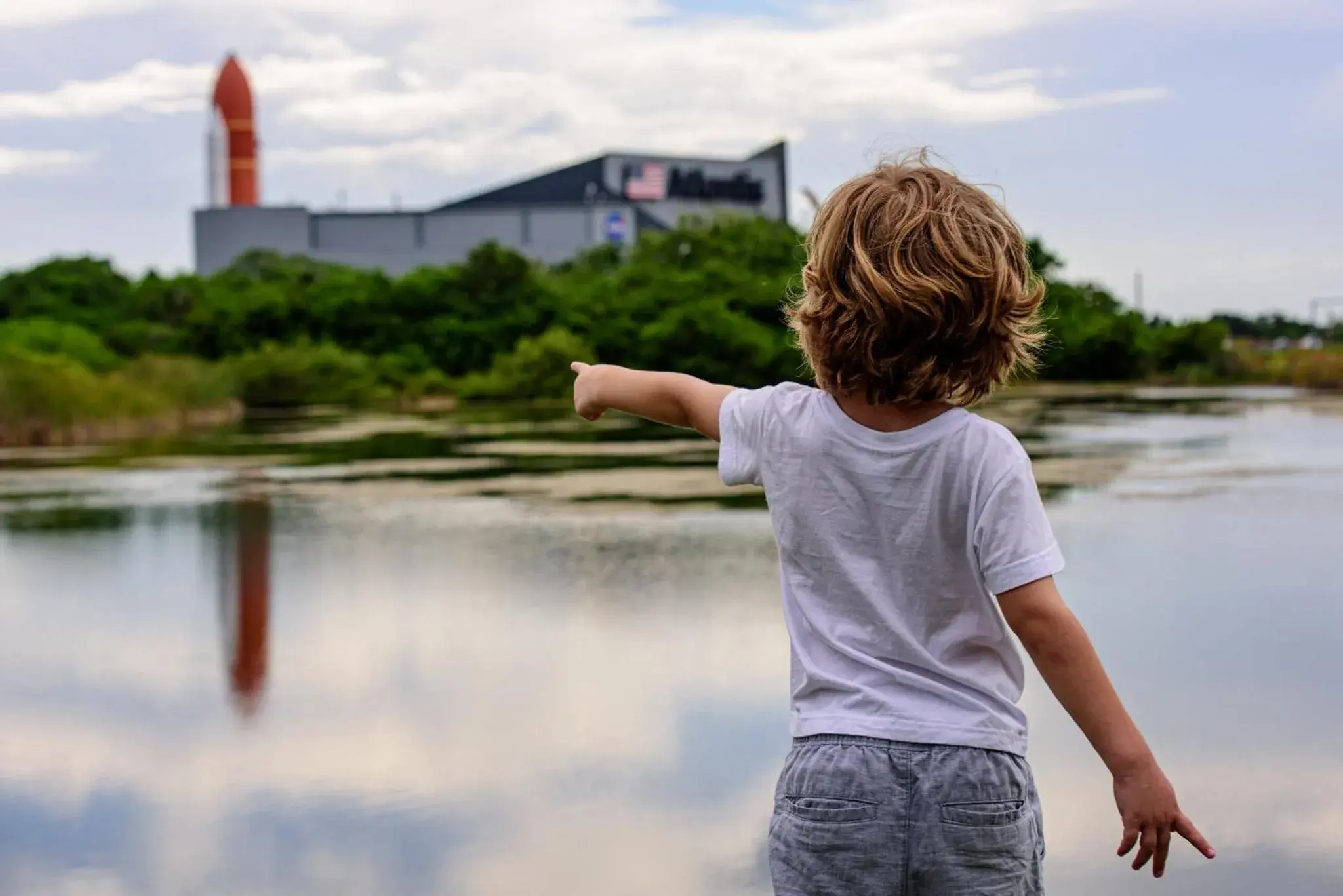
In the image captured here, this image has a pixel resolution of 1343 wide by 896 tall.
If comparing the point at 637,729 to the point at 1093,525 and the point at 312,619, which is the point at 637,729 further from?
the point at 1093,525

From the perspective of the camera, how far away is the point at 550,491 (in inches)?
439

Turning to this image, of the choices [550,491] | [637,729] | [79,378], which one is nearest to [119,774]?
[637,729]

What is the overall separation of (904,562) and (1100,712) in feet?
0.81

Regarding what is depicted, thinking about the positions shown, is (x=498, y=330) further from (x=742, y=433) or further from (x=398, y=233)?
(x=742, y=433)

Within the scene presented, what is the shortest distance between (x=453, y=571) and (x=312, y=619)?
4.07 feet

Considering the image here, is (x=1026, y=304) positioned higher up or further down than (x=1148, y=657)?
higher up

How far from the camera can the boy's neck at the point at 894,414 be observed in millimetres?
1694

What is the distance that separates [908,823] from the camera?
5.39 ft

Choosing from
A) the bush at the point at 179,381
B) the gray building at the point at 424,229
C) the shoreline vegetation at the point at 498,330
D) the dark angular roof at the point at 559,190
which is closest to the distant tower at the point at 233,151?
the gray building at the point at 424,229

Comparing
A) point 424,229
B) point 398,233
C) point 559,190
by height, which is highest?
point 559,190

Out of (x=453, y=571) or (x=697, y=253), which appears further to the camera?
(x=697, y=253)

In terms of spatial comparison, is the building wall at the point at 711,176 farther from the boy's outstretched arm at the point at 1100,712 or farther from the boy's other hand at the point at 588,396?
the boy's outstretched arm at the point at 1100,712

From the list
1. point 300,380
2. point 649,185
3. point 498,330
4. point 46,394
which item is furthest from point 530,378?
point 649,185

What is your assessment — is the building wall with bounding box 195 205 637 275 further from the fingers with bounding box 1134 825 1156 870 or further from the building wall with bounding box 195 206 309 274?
the fingers with bounding box 1134 825 1156 870
